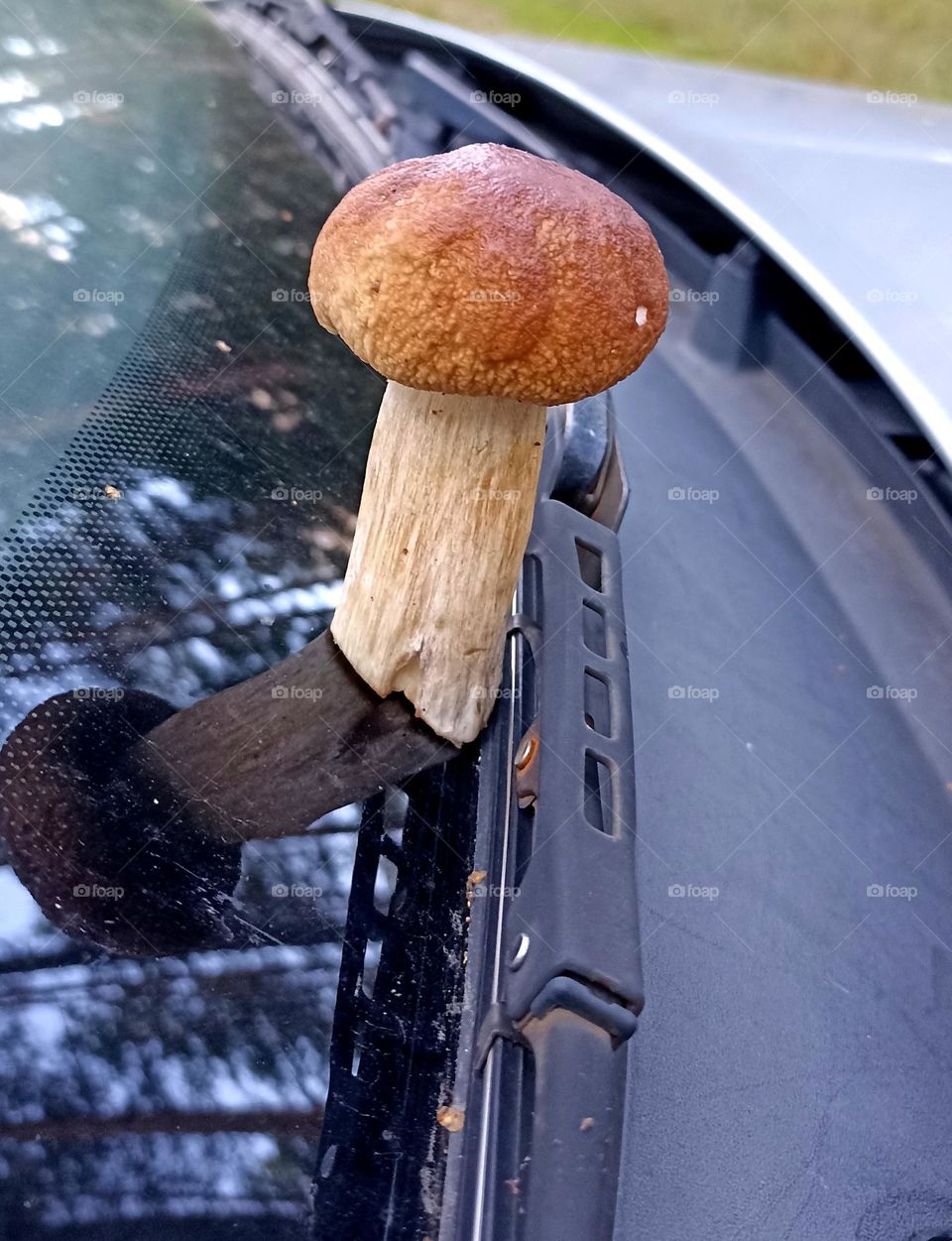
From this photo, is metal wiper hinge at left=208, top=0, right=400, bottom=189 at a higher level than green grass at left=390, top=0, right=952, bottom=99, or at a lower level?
lower

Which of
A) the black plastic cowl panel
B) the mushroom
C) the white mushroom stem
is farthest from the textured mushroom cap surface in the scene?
the black plastic cowl panel

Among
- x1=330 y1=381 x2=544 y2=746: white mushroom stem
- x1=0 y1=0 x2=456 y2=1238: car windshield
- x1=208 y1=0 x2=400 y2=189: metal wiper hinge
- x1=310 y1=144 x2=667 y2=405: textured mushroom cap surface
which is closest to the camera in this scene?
x1=0 y1=0 x2=456 y2=1238: car windshield

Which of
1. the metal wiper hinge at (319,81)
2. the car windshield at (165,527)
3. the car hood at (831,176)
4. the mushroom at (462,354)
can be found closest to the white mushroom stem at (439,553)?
the mushroom at (462,354)

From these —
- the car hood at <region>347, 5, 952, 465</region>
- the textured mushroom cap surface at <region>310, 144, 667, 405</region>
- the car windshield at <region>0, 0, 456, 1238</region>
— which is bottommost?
the car windshield at <region>0, 0, 456, 1238</region>

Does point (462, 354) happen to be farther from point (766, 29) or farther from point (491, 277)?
point (766, 29)

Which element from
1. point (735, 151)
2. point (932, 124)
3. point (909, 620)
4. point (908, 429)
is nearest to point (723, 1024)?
point (909, 620)

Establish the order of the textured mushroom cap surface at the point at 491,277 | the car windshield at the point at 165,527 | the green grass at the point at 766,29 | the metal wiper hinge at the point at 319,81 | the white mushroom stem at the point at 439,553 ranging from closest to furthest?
1. the car windshield at the point at 165,527
2. the textured mushroom cap surface at the point at 491,277
3. the white mushroom stem at the point at 439,553
4. the metal wiper hinge at the point at 319,81
5. the green grass at the point at 766,29

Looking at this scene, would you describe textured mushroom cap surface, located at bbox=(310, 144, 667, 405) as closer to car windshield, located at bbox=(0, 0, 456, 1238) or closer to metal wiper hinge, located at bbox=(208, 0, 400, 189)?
car windshield, located at bbox=(0, 0, 456, 1238)

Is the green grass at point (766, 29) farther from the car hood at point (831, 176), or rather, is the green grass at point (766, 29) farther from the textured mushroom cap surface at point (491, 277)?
the textured mushroom cap surface at point (491, 277)
